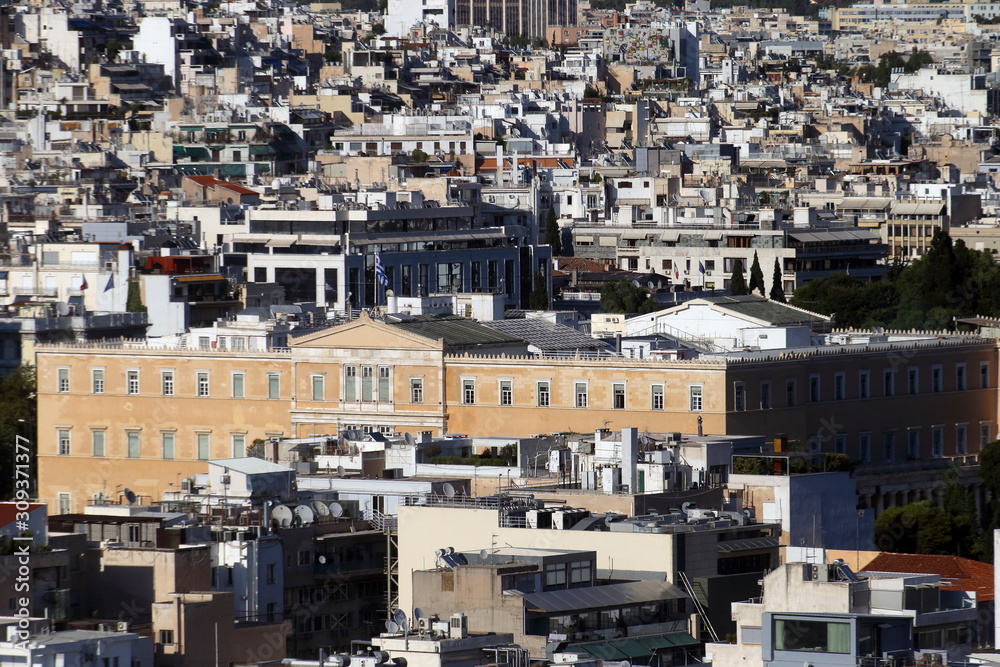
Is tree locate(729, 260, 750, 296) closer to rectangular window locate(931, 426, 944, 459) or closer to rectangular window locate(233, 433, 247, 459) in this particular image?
rectangular window locate(931, 426, 944, 459)

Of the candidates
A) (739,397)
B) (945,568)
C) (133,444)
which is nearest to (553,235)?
(133,444)

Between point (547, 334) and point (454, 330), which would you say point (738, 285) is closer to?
point (547, 334)

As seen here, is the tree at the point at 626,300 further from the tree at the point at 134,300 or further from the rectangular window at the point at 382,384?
the rectangular window at the point at 382,384

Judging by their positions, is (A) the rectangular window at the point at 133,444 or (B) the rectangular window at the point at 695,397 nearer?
(B) the rectangular window at the point at 695,397

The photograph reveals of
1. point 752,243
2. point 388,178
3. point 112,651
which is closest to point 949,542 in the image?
point 112,651

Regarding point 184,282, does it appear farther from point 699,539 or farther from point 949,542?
point 699,539

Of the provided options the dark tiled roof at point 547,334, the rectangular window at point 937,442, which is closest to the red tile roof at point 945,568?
the dark tiled roof at point 547,334
